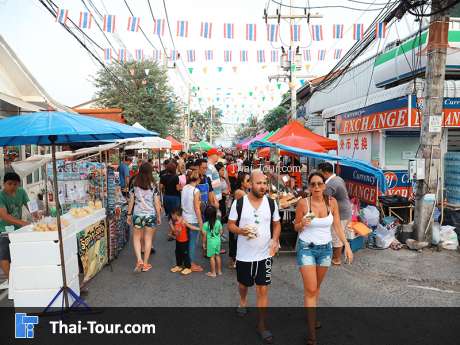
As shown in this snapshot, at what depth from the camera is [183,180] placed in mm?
8312

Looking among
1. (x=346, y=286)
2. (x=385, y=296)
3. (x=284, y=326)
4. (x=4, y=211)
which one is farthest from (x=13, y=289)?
(x=385, y=296)

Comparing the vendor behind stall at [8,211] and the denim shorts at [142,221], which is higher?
the vendor behind stall at [8,211]

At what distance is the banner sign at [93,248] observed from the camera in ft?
17.6

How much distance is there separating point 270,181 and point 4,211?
622 centimetres

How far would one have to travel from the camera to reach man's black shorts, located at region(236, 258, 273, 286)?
388 centimetres

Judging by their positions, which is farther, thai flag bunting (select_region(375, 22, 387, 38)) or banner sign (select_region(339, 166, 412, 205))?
banner sign (select_region(339, 166, 412, 205))

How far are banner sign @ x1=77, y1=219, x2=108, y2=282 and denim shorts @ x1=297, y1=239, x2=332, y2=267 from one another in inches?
130

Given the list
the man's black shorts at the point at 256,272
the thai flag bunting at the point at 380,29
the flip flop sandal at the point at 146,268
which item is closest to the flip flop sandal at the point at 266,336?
the man's black shorts at the point at 256,272

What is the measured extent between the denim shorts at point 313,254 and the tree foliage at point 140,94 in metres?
24.4

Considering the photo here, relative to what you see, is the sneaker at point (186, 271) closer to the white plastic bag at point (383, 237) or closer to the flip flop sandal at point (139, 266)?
the flip flop sandal at point (139, 266)

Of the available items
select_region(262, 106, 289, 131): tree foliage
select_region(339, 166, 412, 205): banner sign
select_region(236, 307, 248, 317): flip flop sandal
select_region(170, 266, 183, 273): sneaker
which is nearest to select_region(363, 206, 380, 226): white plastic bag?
select_region(339, 166, 412, 205): banner sign

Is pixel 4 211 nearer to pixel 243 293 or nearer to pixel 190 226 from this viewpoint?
pixel 190 226

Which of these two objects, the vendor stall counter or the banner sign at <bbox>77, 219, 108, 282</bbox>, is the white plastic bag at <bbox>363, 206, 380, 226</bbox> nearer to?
the banner sign at <bbox>77, 219, 108, 282</bbox>

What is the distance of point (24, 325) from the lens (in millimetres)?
4219
